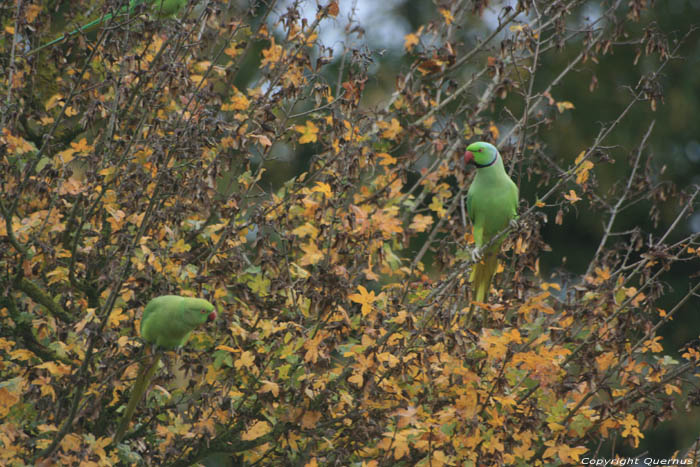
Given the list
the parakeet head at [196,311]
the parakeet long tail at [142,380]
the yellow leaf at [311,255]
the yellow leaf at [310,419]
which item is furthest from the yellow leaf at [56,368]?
the yellow leaf at [311,255]

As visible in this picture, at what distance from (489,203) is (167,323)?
180 centimetres

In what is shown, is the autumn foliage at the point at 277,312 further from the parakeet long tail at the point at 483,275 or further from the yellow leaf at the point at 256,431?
the parakeet long tail at the point at 483,275

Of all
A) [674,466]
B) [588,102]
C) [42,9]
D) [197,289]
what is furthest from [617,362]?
[588,102]

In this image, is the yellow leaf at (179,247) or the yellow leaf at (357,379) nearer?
the yellow leaf at (357,379)

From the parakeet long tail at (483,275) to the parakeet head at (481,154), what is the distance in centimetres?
49

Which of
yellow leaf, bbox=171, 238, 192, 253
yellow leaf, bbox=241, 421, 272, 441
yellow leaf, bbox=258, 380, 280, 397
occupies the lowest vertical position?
yellow leaf, bbox=241, 421, 272, 441

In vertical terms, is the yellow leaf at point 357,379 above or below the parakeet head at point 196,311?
below

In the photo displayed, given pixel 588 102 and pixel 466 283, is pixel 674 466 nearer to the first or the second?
pixel 466 283

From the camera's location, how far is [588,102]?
33.8 feet

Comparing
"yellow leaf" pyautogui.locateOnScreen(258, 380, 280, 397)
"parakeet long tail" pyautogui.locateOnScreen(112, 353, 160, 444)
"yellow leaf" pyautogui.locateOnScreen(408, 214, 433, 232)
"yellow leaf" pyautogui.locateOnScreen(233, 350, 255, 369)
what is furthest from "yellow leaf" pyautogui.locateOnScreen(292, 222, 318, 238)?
"parakeet long tail" pyautogui.locateOnScreen(112, 353, 160, 444)

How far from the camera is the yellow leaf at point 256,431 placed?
150 inches

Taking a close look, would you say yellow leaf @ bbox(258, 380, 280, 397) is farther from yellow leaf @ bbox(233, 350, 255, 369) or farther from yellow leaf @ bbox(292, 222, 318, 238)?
yellow leaf @ bbox(292, 222, 318, 238)

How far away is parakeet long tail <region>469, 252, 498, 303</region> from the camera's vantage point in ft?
14.0

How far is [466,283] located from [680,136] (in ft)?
23.8
